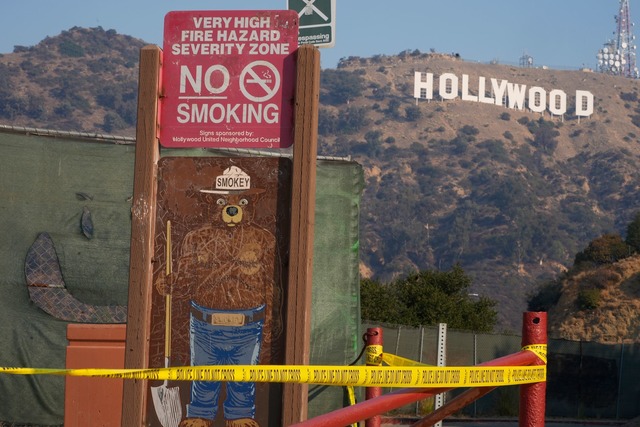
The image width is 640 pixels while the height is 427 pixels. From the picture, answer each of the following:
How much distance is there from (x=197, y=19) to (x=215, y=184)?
1.03 metres

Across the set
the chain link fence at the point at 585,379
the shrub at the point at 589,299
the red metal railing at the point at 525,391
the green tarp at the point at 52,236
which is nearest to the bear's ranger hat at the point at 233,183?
the red metal railing at the point at 525,391

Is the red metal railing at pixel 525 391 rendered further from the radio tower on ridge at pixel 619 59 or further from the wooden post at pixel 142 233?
the radio tower on ridge at pixel 619 59

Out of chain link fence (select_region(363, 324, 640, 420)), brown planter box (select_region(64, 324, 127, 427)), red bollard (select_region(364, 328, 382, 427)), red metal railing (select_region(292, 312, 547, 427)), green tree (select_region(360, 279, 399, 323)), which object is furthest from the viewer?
green tree (select_region(360, 279, 399, 323))

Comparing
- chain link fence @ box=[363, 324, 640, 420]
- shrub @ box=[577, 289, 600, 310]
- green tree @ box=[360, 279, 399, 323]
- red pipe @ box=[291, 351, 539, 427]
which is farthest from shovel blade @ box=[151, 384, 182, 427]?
shrub @ box=[577, 289, 600, 310]

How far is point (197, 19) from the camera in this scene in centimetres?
656

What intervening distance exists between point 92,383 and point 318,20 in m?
4.26

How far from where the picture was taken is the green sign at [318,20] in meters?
10.5

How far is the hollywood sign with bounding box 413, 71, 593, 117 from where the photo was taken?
520ft

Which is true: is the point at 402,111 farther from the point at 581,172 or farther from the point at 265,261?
the point at 265,261

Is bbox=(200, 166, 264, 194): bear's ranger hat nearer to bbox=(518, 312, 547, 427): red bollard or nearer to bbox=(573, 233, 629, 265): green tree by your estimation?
bbox=(518, 312, 547, 427): red bollard

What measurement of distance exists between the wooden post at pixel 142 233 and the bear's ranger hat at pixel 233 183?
353 millimetres

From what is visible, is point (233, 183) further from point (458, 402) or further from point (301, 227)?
point (458, 402)

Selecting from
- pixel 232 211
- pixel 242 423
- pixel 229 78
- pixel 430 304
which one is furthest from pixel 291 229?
pixel 430 304

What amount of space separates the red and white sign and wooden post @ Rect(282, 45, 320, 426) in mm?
107
